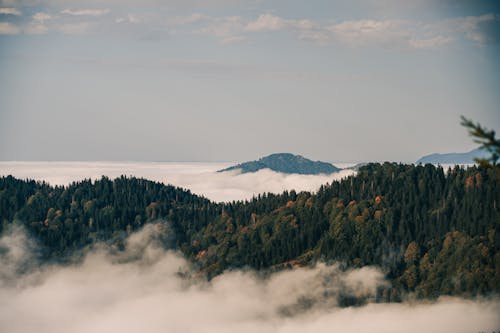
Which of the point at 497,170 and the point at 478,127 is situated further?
the point at 497,170
